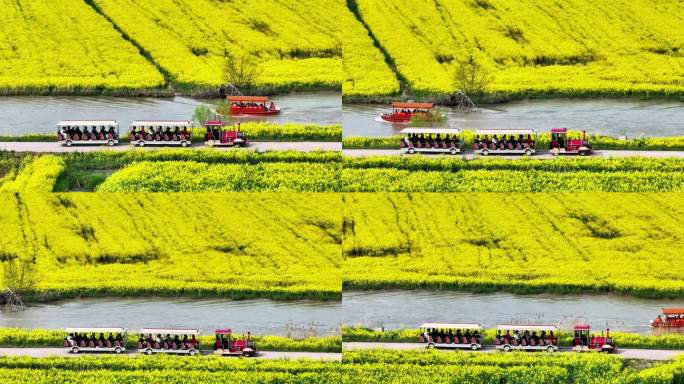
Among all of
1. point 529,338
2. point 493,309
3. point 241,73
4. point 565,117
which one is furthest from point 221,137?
point 529,338

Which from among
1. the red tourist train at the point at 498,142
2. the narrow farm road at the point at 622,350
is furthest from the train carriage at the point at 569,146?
the narrow farm road at the point at 622,350

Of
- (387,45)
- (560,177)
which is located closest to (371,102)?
(387,45)

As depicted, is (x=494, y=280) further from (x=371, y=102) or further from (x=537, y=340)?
(x=371, y=102)

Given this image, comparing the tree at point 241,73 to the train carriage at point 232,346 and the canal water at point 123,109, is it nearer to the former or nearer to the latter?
the canal water at point 123,109

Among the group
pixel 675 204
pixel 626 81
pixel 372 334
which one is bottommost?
pixel 372 334

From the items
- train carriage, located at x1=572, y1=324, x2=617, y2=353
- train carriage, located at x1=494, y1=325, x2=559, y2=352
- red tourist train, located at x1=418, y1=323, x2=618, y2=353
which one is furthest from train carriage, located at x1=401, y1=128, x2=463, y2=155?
train carriage, located at x1=572, y1=324, x2=617, y2=353

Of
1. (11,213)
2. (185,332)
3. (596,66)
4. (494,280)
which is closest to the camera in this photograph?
(185,332)

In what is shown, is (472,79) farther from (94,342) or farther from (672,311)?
(94,342)
